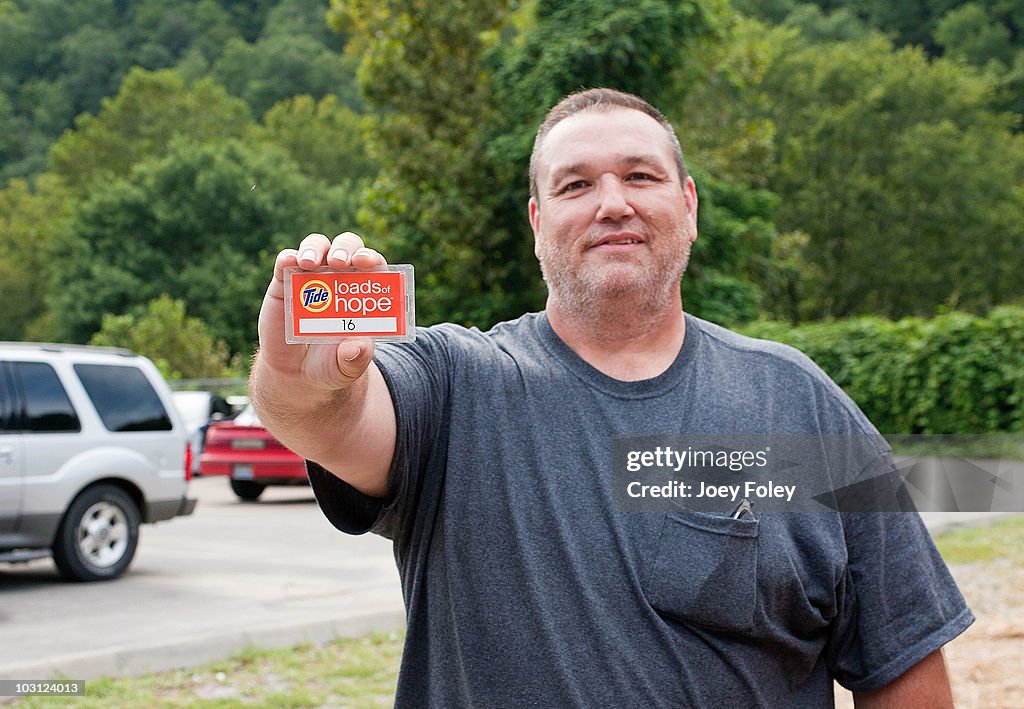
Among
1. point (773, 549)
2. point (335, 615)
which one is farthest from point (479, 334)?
point (335, 615)

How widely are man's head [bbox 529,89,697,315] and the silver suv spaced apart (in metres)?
7.67

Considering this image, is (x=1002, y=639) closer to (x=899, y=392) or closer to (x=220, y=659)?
(x=220, y=659)

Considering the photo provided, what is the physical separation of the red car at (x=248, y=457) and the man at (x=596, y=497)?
13117mm

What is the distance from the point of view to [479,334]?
2.62 m

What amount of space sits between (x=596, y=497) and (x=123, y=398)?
347 inches

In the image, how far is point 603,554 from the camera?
90.5 inches

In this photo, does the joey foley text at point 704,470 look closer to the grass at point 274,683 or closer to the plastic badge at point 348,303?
the plastic badge at point 348,303

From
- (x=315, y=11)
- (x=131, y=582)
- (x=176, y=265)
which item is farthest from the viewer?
(x=315, y=11)

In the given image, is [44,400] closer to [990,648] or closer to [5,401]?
[5,401]

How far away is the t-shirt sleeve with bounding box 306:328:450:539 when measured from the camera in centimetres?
236

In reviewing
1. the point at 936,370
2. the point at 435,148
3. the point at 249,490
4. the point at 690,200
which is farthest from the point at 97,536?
the point at 435,148

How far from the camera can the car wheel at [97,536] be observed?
9.55m

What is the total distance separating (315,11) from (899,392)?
57.5m

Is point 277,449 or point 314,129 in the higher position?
point 314,129
